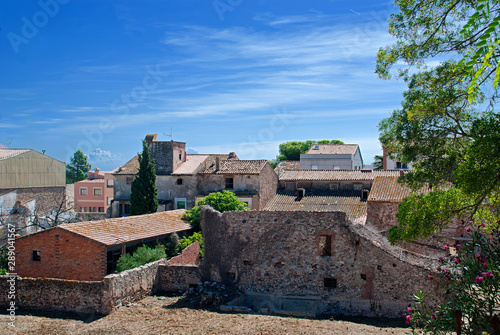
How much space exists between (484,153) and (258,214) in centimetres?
1068

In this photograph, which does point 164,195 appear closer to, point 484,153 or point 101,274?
point 101,274

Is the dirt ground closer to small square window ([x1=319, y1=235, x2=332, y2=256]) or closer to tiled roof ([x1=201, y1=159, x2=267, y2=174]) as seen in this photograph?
small square window ([x1=319, y1=235, x2=332, y2=256])

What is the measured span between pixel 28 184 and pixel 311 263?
3022 cm

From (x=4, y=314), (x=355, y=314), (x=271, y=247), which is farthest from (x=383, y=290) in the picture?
(x=4, y=314)

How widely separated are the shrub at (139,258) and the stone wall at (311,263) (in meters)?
2.73

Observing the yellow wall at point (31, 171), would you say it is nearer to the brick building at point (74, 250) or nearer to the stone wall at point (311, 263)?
the brick building at point (74, 250)

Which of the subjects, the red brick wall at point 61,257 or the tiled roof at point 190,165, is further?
the tiled roof at point 190,165

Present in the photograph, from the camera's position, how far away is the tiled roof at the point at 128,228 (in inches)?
766

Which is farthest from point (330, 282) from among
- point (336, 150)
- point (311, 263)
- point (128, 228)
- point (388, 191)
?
point (336, 150)

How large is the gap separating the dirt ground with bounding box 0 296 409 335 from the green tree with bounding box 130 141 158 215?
56.8 ft

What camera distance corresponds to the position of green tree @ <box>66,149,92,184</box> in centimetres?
7612

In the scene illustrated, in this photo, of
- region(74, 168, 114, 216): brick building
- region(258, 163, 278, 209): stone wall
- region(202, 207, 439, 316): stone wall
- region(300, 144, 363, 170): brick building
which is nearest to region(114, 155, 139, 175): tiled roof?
region(258, 163, 278, 209): stone wall

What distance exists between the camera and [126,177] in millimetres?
38094

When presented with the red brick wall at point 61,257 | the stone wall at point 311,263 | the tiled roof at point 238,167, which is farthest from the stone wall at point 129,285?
the tiled roof at point 238,167
